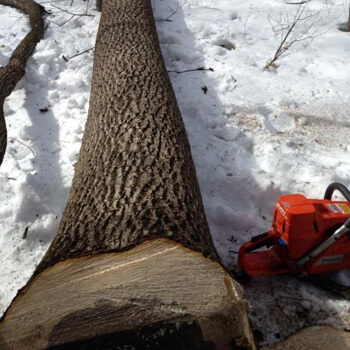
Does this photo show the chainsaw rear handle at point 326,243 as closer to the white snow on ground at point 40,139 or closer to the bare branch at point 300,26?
the white snow on ground at point 40,139

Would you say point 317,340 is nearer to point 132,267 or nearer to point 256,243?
point 256,243

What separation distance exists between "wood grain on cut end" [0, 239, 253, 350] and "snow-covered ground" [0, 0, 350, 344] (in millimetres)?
853

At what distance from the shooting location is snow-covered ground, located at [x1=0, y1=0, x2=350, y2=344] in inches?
98.7

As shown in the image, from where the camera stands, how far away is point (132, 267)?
1538 mm

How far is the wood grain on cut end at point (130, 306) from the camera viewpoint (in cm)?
137

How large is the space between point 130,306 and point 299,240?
1186mm

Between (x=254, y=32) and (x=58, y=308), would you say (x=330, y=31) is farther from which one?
(x=58, y=308)

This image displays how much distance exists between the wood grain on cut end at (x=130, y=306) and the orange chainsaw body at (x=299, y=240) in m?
0.77

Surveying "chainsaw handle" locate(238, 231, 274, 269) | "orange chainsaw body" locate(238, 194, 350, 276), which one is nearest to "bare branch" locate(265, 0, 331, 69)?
"orange chainsaw body" locate(238, 194, 350, 276)

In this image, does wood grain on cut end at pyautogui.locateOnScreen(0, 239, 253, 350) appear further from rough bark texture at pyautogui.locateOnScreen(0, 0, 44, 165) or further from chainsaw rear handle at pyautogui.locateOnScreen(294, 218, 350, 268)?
rough bark texture at pyautogui.locateOnScreen(0, 0, 44, 165)

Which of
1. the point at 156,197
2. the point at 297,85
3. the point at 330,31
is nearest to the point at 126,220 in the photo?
the point at 156,197

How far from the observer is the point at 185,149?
2.69m

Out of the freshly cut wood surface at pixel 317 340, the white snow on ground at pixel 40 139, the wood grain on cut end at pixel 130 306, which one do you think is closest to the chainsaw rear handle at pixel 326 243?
the freshly cut wood surface at pixel 317 340

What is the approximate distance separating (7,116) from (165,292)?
300 centimetres
